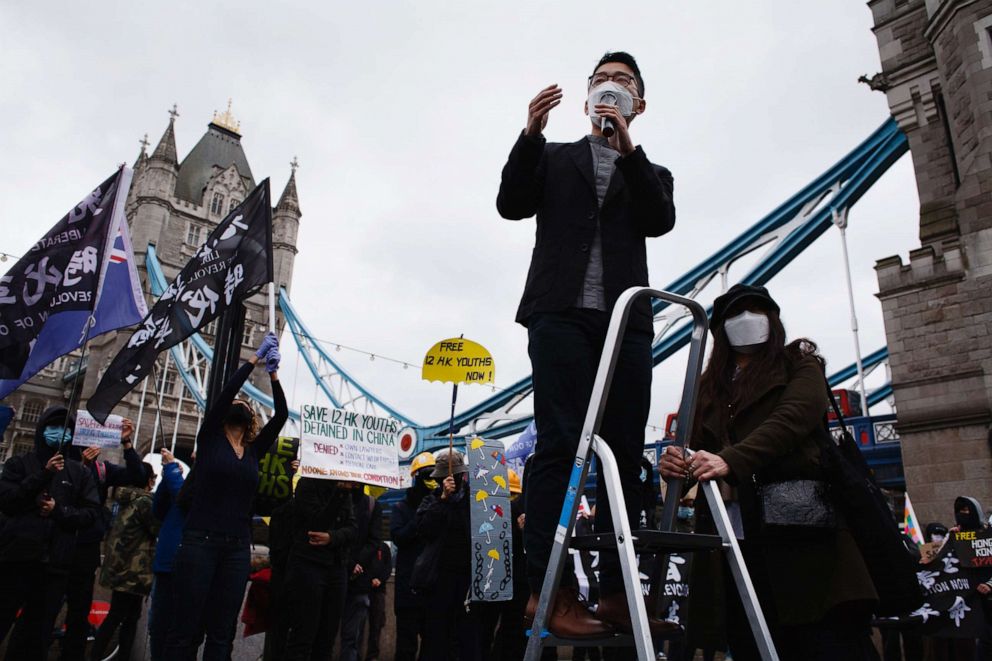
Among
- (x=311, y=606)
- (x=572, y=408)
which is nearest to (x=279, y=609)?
(x=311, y=606)

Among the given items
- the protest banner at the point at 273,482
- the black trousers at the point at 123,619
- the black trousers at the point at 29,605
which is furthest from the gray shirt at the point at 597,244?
the black trousers at the point at 123,619

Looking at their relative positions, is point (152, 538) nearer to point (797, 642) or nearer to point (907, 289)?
point (797, 642)

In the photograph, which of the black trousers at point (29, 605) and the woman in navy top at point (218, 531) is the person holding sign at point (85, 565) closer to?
the black trousers at point (29, 605)

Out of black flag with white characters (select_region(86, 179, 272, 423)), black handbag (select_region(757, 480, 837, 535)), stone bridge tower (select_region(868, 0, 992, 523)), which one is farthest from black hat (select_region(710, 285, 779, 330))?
stone bridge tower (select_region(868, 0, 992, 523))

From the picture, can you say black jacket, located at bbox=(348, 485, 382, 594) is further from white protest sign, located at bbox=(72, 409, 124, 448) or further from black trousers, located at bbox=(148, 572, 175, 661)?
white protest sign, located at bbox=(72, 409, 124, 448)

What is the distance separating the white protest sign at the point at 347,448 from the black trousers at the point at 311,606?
0.73 metres

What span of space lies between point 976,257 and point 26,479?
1283 cm

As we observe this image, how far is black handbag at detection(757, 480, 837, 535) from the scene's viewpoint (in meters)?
2.20

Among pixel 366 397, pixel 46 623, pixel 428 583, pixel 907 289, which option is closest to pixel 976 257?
pixel 907 289

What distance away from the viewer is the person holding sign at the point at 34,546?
14.2 feet

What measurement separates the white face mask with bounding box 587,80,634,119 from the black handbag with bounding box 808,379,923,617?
1.19 m

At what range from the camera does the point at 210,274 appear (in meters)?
6.15

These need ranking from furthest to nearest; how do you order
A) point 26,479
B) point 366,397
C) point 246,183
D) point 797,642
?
point 246,183, point 366,397, point 26,479, point 797,642

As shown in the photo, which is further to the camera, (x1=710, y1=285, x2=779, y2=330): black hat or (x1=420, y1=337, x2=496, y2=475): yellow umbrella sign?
(x1=420, y1=337, x2=496, y2=475): yellow umbrella sign
